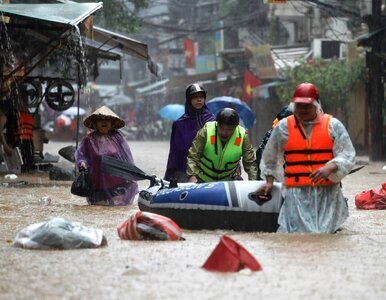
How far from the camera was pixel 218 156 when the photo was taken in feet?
30.6

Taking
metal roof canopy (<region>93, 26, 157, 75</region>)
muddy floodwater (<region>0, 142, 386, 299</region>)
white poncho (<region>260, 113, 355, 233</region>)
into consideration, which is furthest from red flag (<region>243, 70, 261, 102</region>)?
white poncho (<region>260, 113, 355, 233</region>)

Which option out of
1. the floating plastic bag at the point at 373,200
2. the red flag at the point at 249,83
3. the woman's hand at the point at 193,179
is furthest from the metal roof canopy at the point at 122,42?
the red flag at the point at 249,83

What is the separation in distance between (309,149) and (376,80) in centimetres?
1600

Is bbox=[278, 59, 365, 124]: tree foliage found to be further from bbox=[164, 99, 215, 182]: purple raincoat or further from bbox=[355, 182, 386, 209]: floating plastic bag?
bbox=[164, 99, 215, 182]: purple raincoat

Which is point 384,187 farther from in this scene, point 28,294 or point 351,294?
point 28,294

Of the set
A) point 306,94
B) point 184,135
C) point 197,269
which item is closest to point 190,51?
point 184,135

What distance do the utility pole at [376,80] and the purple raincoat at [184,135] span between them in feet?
42.9

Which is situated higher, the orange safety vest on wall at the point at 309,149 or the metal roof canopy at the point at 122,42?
the metal roof canopy at the point at 122,42

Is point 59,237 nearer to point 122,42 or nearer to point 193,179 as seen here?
point 193,179

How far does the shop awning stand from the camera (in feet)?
43.5

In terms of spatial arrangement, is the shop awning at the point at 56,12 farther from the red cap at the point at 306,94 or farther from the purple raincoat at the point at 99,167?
the red cap at the point at 306,94

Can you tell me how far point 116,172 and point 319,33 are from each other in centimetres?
2730

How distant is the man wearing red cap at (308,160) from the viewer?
7.59 meters

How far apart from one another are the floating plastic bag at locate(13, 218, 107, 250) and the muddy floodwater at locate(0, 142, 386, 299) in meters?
0.10
